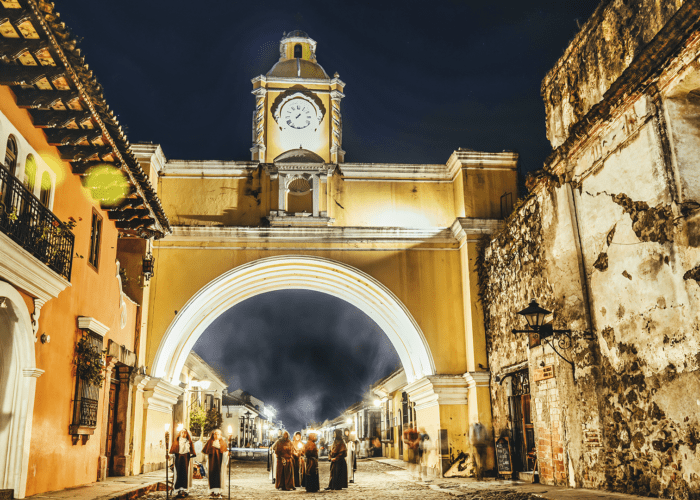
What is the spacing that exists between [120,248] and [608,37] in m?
11.7

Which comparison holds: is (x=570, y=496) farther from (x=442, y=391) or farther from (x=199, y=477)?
(x=199, y=477)

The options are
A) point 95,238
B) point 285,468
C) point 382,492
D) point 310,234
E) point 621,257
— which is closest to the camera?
point 621,257

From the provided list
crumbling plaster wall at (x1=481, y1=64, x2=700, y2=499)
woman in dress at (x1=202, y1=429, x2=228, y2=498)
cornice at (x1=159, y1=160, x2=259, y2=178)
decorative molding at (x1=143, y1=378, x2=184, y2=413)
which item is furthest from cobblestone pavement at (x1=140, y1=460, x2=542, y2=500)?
cornice at (x1=159, y1=160, x2=259, y2=178)

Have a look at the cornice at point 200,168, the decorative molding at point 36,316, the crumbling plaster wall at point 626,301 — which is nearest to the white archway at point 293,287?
the cornice at point 200,168

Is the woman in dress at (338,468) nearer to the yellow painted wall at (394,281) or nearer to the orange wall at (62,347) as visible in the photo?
the yellow painted wall at (394,281)

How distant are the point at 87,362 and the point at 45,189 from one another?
9.82 ft

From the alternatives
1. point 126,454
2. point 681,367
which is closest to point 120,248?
point 126,454

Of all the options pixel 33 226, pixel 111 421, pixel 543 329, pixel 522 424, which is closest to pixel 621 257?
pixel 543 329

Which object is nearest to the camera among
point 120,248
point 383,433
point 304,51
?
point 120,248

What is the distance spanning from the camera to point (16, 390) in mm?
8008

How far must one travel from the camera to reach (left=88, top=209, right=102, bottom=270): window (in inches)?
445

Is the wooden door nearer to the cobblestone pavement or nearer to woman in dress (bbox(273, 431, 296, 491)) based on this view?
the cobblestone pavement

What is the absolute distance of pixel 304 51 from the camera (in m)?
18.6

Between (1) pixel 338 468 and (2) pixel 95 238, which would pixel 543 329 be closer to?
(1) pixel 338 468
